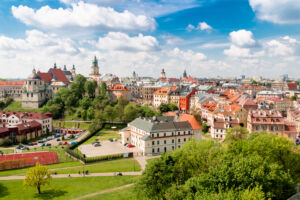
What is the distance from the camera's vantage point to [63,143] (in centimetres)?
6769

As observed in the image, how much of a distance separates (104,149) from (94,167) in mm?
13074

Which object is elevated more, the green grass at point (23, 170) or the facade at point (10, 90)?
the facade at point (10, 90)

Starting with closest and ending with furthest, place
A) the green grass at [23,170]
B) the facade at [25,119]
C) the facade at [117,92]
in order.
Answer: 1. the green grass at [23,170]
2. the facade at [25,119]
3. the facade at [117,92]

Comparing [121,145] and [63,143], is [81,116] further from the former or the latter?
[121,145]

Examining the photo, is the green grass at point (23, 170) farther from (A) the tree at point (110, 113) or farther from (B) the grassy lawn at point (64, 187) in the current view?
(A) the tree at point (110, 113)

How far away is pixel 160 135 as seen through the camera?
58.3m

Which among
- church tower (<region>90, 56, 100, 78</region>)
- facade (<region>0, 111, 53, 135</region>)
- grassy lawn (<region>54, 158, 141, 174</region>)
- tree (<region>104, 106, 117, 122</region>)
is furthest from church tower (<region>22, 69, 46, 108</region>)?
grassy lawn (<region>54, 158, 141, 174</region>)

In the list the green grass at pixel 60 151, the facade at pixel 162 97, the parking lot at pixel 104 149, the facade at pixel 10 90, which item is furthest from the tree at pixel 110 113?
the facade at pixel 10 90

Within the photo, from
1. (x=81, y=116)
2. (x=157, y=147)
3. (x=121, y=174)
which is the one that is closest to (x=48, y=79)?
(x=81, y=116)

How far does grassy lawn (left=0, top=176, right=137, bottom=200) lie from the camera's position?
117ft

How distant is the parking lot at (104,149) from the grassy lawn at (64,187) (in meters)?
15.7

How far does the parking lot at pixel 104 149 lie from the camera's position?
5762 centimetres

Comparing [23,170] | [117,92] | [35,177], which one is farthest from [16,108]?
[35,177]

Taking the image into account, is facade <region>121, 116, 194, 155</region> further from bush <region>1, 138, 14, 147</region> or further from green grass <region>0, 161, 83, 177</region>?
bush <region>1, 138, 14, 147</region>
